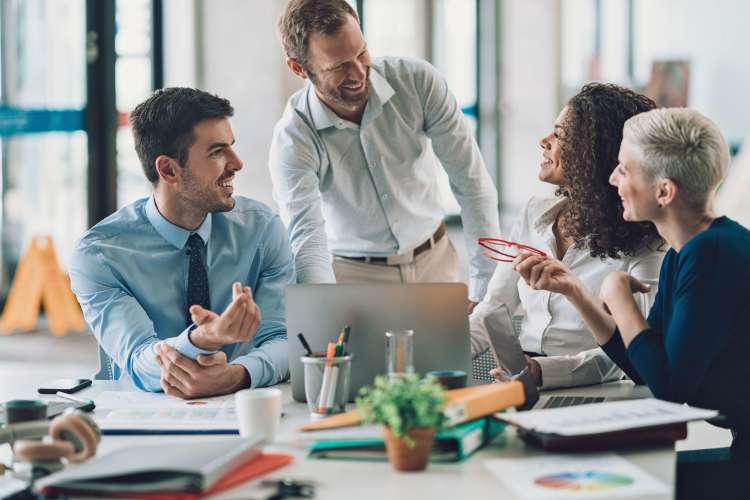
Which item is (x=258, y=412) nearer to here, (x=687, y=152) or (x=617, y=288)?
(x=617, y=288)

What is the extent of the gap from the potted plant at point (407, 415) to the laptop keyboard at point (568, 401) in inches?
18.4

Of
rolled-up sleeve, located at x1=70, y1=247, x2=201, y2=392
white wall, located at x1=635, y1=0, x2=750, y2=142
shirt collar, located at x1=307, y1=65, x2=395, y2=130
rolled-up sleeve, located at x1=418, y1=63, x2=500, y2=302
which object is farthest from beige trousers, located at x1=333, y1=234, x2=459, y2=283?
white wall, located at x1=635, y1=0, x2=750, y2=142

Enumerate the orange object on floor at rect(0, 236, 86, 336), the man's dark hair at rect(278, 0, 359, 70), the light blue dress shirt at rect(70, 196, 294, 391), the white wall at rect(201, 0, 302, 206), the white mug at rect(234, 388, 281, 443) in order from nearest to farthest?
the white mug at rect(234, 388, 281, 443) → the light blue dress shirt at rect(70, 196, 294, 391) → the man's dark hair at rect(278, 0, 359, 70) → the white wall at rect(201, 0, 302, 206) → the orange object on floor at rect(0, 236, 86, 336)

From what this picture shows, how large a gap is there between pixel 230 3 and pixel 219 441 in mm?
4614

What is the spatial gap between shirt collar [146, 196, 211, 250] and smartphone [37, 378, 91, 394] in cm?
40

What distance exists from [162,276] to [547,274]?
944mm

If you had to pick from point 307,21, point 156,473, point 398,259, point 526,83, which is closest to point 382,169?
point 398,259

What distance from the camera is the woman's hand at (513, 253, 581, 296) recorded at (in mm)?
2158

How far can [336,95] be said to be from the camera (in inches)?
118

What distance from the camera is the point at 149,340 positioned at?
2.37 metres

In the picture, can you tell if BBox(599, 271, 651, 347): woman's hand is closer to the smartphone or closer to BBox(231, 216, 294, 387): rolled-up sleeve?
BBox(231, 216, 294, 387): rolled-up sleeve

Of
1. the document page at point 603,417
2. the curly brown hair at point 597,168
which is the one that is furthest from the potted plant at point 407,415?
the curly brown hair at point 597,168

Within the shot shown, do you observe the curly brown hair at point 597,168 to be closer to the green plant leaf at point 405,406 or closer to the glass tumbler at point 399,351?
the glass tumbler at point 399,351

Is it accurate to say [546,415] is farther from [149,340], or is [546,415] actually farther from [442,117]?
[442,117]
